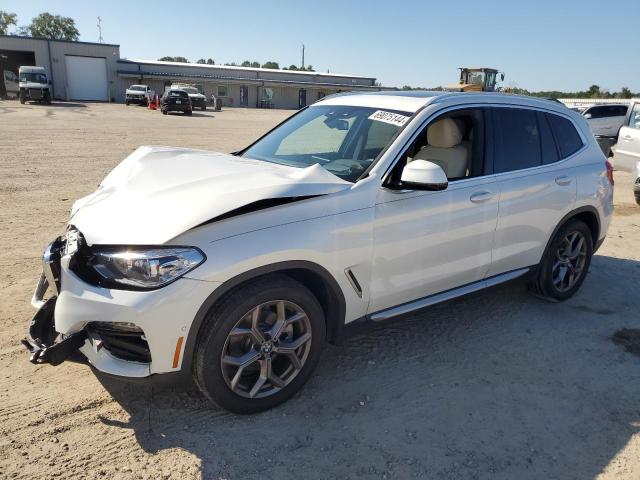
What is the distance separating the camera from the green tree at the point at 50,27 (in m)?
95.4

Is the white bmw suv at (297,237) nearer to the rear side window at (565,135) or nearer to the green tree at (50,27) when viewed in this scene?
the rear side window at (565,135)

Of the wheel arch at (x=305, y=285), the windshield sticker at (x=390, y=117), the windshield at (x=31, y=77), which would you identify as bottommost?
the wheel arch at (x=305, y=285)

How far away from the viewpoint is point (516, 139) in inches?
160

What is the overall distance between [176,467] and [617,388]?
2937 mm

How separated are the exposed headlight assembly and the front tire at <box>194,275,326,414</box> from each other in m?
0.31

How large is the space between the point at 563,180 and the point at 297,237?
2783 millimetres

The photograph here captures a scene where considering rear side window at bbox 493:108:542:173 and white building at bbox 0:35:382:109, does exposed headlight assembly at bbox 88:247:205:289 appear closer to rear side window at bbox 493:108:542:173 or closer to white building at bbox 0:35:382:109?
rear side window at bbox 493:108:542:173

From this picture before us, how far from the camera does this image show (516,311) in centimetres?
459

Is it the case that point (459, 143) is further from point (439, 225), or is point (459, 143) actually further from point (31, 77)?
point (31, 77)

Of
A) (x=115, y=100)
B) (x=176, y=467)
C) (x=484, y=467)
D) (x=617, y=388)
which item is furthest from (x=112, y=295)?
(x=115, y=100)

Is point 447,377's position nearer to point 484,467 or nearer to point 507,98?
point 484,467

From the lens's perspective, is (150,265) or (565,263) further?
(565,263)

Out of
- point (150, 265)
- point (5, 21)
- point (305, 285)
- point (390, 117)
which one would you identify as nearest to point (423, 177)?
point (390, 117)

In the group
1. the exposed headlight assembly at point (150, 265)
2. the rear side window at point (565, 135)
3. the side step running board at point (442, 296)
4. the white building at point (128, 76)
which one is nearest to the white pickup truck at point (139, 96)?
the white building at point (128, 76)
